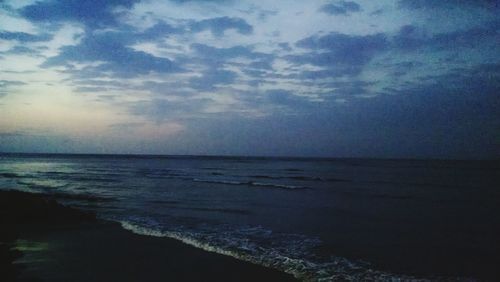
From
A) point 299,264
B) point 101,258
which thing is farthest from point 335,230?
point 101,258

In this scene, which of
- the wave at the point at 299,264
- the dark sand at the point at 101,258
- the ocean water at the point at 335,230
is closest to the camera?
the dark sand at the point at 101,258

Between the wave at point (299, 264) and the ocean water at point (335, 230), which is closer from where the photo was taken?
the wave at point (299, 264)

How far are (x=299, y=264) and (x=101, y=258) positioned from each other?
5551mm

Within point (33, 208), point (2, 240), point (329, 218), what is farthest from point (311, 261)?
point (33, 208)

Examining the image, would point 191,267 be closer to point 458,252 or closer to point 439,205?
point 458,252

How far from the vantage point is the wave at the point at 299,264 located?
836 cm

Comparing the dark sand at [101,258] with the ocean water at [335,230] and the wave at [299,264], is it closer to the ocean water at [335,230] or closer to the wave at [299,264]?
the wave at [299,264]

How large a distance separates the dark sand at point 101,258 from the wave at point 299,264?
403 mm

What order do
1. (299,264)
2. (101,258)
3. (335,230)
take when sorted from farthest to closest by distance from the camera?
(335,230), (101,258), (299,264)

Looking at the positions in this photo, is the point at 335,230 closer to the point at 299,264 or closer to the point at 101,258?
the point at 299,264

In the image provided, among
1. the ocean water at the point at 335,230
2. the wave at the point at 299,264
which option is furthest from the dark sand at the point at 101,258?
the ocean water at the point at 335,230

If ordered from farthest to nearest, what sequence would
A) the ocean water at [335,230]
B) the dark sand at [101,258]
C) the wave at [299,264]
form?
1. the ocean water at [335,230]
2. the wave at [299,264]
3. the dark sand at [101,258]

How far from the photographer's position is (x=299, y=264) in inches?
363

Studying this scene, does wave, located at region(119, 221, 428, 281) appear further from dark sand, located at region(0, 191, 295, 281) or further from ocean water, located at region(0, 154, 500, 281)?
dark sand, located at region(0, 191, 295, 281)
